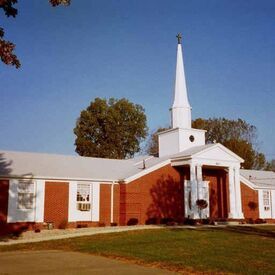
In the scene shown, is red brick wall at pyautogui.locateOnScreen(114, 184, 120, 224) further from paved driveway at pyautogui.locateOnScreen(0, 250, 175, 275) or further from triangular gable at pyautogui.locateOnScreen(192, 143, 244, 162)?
paved driveway at pyautogui.locateOnScreen(0, 250, 175, 275)

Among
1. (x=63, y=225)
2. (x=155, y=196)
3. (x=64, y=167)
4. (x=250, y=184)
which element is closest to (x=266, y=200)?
(x=250, y=184)

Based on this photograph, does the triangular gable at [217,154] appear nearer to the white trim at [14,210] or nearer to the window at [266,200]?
the window at [266,200]

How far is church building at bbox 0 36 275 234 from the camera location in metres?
26.1

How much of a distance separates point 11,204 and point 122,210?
7887mm

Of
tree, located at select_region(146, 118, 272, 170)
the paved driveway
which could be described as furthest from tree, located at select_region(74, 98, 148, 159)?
the paved driveway

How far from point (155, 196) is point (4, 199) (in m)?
10.8

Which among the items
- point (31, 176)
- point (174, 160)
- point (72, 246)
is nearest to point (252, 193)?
point (174, 160)

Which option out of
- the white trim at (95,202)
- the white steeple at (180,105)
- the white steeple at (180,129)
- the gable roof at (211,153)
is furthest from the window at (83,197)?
the white steeple at (180,105)

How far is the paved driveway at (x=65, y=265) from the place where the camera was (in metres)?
11.2

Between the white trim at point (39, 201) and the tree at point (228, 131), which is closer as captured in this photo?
the white trim at point (39, 201)

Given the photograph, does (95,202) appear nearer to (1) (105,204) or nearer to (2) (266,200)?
(1) (105,204)

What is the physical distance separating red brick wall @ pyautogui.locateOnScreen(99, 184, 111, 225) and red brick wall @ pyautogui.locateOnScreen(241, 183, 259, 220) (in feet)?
42.5

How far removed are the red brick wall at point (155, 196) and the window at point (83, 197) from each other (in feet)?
8.24

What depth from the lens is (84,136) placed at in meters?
54.2
